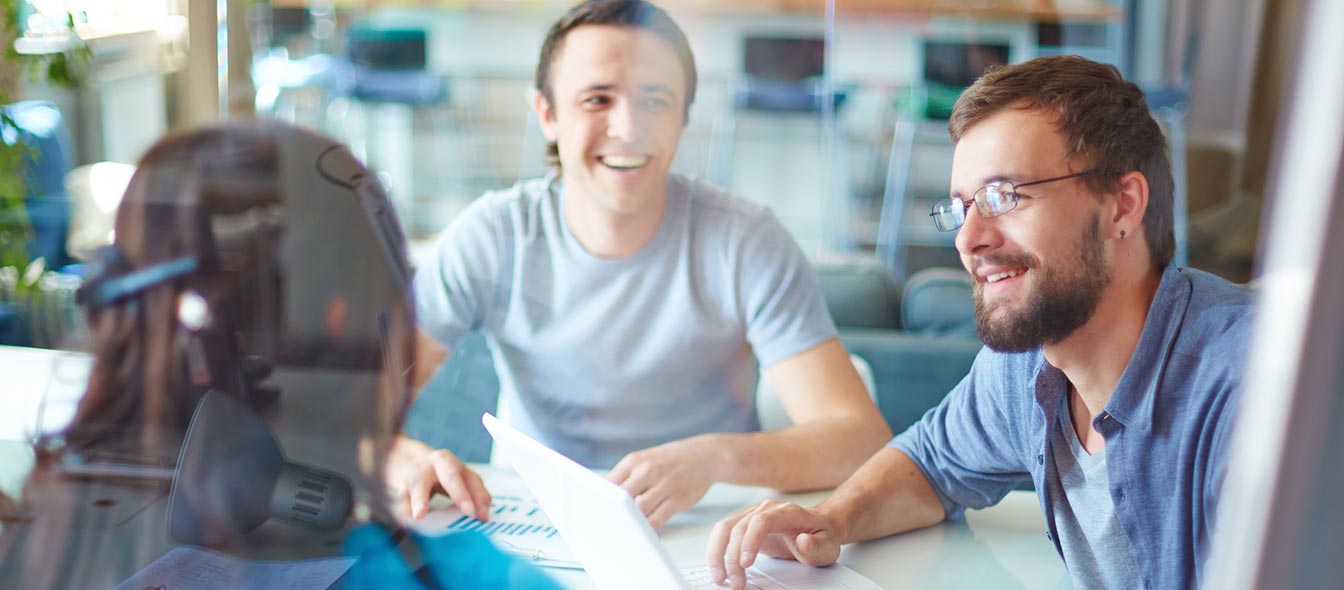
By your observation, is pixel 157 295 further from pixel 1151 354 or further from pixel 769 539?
pixel 1151 354

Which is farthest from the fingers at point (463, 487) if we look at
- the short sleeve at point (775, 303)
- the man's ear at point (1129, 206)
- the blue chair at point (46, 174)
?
the blue chair at point (46, 174)

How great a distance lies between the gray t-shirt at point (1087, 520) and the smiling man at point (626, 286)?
0.29 meters

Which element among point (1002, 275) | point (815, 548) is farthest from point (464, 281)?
point (1002, 275)

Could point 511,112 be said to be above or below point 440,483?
above

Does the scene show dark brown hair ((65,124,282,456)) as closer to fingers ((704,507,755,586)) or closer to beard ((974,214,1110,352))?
fingers ((704,507,755,586))

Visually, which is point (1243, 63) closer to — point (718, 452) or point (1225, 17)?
point (1225, 17)

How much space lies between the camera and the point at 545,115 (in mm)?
1335

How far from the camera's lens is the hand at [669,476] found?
109 centimetres

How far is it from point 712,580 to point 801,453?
273mm

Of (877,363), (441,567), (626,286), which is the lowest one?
(441,567)

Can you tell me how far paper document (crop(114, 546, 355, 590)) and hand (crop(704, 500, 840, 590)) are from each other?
35 centimetres

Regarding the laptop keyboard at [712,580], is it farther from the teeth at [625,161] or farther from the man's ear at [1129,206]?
the teeth at [625,161]

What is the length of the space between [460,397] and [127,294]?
1.64 ft

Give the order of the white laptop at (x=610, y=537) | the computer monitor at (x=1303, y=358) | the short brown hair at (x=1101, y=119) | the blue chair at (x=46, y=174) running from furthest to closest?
the blue chair at (x=46, y=174), the short brown hair at (x=1101, y=119), the white laptop at (x=610, y=537), the computer monitor at (x=1303, y=358)
